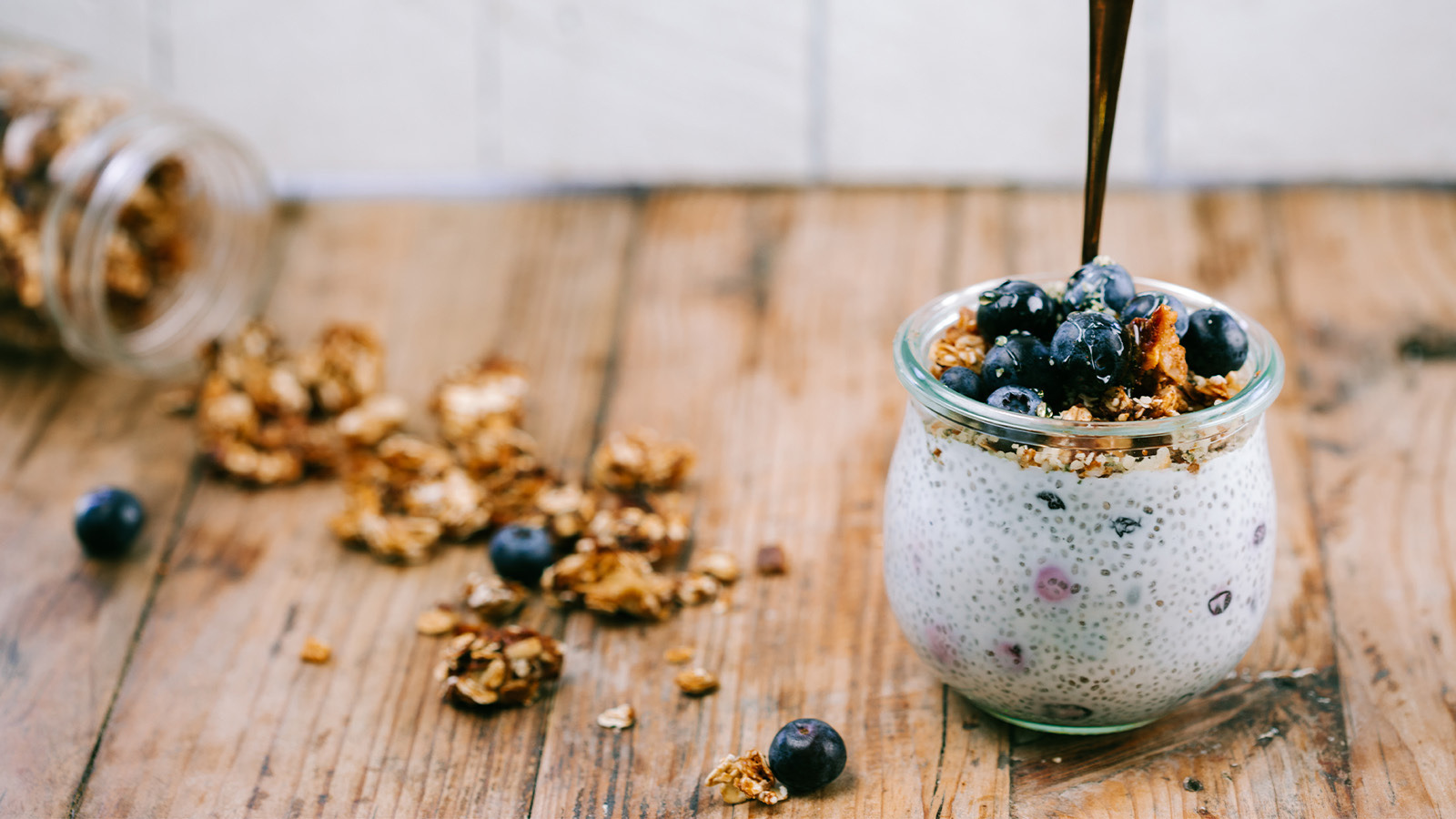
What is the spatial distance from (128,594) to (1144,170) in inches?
52.4

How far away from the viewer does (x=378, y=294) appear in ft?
4.93

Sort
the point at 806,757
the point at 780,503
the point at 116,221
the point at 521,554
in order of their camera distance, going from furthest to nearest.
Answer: the point at 116,221, the point at 780,503, the point at 521,554, the point at 806,757

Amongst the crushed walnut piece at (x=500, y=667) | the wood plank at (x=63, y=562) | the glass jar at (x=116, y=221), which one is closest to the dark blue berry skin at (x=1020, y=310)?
the crushed walnut piece at (x=500, y=667)

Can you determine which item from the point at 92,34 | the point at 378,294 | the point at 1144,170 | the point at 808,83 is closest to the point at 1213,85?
the point at 1144,170

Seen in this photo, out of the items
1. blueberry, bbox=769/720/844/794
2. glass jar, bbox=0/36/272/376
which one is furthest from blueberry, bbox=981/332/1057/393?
glass jar, bbox=0/36/272/376

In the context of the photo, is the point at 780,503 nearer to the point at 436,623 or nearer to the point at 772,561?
the point at 772,561

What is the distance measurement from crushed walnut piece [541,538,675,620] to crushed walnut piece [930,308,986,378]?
0.31 metres

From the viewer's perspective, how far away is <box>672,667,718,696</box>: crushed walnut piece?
0.93 metres

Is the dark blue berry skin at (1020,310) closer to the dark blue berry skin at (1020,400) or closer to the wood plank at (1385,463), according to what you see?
the dark blue berry skin at (1020,400)

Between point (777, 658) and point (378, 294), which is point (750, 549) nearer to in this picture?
point (777, 658)

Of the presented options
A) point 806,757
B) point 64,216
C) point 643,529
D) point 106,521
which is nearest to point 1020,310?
point 806,757

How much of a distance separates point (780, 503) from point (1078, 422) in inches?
18.1

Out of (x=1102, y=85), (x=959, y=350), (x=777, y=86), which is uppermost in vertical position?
(x=1102, y=85)

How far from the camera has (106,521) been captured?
3.58 feet
